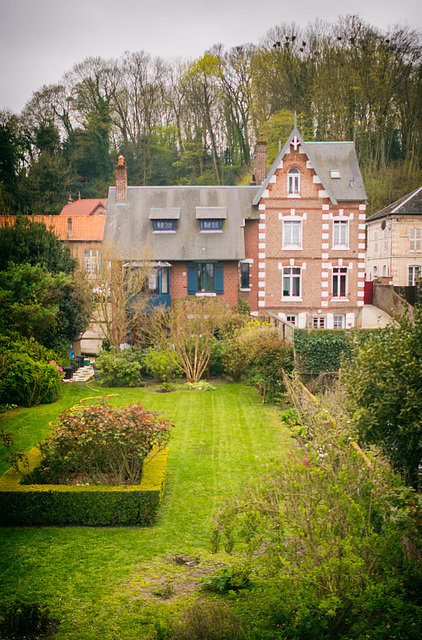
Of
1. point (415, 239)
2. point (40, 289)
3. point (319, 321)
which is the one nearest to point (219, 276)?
point (319, 321)

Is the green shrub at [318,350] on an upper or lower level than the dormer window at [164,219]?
lower

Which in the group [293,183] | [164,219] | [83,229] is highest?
[293,183]

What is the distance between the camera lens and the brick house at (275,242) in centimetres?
2723

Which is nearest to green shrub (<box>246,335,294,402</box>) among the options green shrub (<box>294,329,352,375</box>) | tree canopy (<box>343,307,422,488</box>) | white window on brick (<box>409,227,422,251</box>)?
green shrub (<box>294,329,352,375</box>)

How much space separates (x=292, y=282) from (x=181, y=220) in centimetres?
669

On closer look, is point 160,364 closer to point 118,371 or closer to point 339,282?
point 118,371

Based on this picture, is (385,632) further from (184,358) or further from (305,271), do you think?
A: (305,271)

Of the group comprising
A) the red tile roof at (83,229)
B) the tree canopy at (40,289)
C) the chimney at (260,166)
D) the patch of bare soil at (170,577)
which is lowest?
the patch of bare soil at (170,577)

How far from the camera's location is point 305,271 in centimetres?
2778

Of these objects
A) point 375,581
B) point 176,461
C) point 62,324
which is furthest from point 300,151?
point 375,581

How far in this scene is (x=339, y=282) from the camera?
92.3 ft

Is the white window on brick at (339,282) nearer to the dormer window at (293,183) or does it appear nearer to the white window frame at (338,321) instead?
the white window frame at (338,321)

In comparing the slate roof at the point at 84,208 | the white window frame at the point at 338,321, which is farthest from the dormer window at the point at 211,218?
the slate roof at the point at 84,208

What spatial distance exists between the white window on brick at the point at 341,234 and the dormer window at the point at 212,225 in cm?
598
